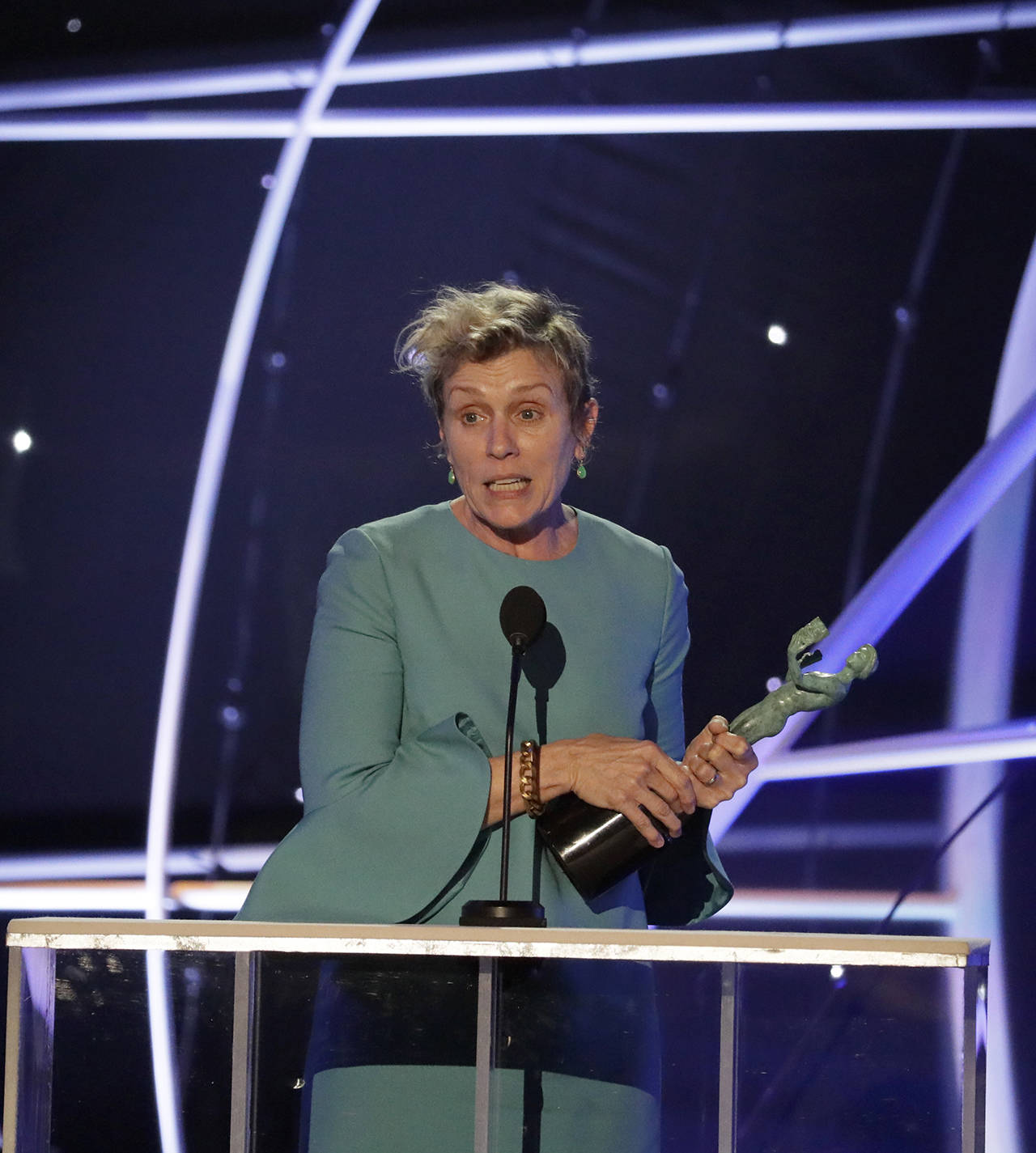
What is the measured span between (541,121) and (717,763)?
2.68 m

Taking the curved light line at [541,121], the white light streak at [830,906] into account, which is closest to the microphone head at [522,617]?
the white light streak at [830,906]

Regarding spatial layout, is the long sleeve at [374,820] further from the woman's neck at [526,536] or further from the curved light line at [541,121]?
the curved light line at [541,121]

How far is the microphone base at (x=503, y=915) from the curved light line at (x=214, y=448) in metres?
A: 2.44

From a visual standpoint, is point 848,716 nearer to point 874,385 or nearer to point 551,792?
point 874,385

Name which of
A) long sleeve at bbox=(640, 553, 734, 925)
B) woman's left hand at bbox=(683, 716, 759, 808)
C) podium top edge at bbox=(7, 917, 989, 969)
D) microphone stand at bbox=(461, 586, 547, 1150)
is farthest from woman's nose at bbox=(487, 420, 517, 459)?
podium top edge at bbox=(7, 917, 989, 969)

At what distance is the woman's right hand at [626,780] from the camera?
198 cm

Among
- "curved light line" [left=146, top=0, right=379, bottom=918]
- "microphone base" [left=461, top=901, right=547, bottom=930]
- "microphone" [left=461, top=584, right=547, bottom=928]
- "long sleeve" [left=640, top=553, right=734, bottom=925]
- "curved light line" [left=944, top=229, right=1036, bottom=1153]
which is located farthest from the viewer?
"curved light line" [left=146, top=0, right=379, bottom=918]

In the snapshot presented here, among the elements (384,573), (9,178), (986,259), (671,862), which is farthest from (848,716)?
(9,178)

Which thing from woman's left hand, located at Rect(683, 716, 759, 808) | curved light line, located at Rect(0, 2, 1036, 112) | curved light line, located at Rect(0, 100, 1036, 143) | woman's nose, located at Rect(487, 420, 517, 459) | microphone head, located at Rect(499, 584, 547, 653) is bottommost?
woman's left hand, located at Rect(683, 716, 759, 808)

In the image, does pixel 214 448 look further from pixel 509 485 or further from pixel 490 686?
pixel 490 686

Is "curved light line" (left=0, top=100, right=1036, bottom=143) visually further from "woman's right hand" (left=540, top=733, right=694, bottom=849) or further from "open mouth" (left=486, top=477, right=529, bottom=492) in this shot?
"woman's right hand" (left=540, top=733, right=694, bottom=849)

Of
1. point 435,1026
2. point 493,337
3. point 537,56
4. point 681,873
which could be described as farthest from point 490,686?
point 537,56

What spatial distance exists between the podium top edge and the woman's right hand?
0.36 metres

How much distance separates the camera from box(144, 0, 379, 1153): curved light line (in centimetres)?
407
